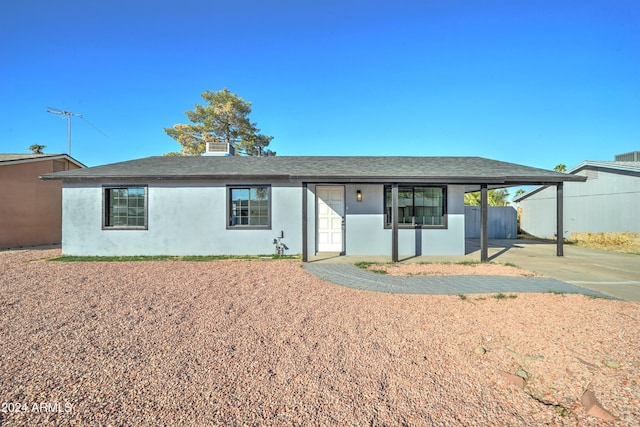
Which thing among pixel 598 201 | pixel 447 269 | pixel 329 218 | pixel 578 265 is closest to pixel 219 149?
pixel 329 218

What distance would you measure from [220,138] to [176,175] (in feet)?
53.5

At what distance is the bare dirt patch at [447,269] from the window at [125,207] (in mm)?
7512

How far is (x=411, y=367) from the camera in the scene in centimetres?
282

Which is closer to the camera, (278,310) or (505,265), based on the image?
(278,310)

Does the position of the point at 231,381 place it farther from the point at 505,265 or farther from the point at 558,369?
the point at 505,265

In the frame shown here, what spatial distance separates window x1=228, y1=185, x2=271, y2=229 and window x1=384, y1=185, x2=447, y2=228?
3999 millimetres

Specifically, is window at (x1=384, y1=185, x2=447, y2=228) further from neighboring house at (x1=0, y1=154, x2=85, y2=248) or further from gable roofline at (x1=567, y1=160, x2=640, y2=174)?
neighboring house at (x1=0, y1=154, x2=85, y2=248)

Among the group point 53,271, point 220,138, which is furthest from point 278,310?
point 220,138

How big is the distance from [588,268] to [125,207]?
13.5 meters

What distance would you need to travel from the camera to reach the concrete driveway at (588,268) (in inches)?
219

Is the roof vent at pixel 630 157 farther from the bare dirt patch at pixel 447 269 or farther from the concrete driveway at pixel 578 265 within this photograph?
the bare dirt patch at pixel 447 269

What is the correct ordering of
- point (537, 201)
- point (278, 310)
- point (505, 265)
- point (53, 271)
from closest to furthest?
point (278, 310)
point (53, 271)
point (505, 265)
point (537, 201)

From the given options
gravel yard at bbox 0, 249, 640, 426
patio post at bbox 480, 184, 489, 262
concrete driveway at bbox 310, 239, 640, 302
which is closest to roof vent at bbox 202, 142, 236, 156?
concrete driveway at bbox 310, 239, 640, 302

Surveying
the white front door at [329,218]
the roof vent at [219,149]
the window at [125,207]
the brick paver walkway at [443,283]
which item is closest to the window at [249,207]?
the white front door at [329,218]
